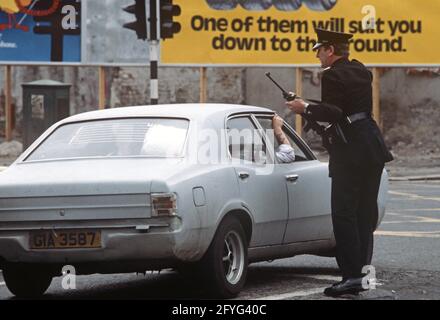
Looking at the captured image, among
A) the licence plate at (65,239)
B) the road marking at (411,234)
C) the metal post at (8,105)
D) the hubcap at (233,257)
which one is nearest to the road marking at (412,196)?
the road marking at (411,234)

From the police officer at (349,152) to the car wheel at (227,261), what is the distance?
26.0 inches

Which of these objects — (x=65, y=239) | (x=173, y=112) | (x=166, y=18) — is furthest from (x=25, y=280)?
(x=166, y=18)

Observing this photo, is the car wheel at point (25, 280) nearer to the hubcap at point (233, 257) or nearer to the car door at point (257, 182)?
the hubcap at point (233, 257)

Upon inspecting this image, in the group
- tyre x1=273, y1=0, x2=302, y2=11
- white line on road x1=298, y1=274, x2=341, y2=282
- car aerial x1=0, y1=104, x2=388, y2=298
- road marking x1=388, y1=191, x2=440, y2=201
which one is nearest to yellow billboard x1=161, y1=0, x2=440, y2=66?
tyre x1=273, y1=0, x2=302, y2=11

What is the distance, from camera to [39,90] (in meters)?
32.9

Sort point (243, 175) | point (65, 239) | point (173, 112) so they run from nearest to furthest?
point (65, 239) → point (243, 175) → point (173, 112)

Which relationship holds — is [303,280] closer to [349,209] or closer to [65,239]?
[349,209]

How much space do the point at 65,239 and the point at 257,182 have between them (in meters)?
1.71

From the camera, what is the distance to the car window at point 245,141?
385 inches

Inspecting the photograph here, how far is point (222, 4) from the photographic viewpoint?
3528cm

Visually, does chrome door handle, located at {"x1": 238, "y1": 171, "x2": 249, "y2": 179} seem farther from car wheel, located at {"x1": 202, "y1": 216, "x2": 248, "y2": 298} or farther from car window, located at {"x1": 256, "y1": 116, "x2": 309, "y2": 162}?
car window, located at {"x1": 256, "y1": 116, "x2": 309, "y2": 162}
